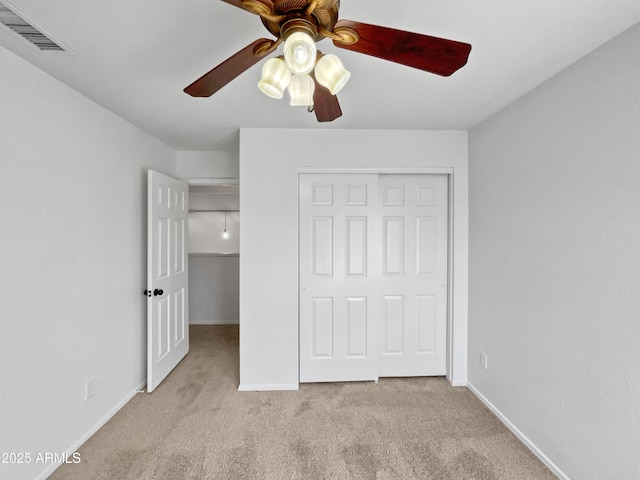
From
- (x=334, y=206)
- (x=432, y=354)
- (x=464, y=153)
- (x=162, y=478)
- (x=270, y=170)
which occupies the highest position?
(x=464, y=153)

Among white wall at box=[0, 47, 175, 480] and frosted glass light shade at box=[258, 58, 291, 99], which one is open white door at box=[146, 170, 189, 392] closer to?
white wall at box=[0, 47, 175, 480]

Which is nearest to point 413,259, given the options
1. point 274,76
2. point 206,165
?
point 274,76

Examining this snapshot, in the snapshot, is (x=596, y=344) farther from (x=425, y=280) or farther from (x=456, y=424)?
(x=425, y=280)

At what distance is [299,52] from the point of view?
88cm

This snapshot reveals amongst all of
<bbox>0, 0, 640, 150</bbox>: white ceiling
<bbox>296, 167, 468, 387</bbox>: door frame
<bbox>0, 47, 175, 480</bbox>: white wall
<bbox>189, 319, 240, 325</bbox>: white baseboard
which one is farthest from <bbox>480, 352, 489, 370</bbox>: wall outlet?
<bbox>189, 319, 240, 325</bbox>: white baseboard

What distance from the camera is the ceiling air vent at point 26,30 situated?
1.25 metres

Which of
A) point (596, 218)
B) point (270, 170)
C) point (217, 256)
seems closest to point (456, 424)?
point (596, 218)

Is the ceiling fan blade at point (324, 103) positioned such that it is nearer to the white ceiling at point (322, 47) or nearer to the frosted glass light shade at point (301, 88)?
the frosted glass light shade at point (301, 88)

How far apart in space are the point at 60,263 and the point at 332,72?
194 cm

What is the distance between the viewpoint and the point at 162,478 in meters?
1.72

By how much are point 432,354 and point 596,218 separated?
1848 millimetres

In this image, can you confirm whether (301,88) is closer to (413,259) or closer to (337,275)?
(337,275)

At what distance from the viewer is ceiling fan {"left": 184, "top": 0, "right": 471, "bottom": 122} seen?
33.4 inches

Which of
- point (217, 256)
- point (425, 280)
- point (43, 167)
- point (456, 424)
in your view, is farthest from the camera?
point (217, 256)
